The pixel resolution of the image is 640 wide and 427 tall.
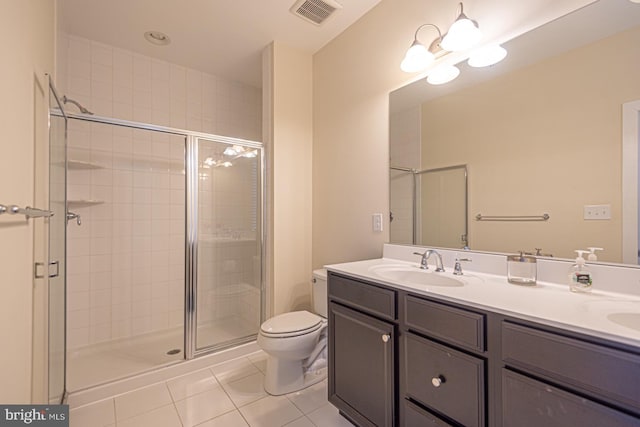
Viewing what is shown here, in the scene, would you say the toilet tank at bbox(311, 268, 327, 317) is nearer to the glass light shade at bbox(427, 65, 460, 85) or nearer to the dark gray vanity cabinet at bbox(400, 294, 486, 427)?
the dark gray vanity cabinet at bbox(400, 294, 486, 427)

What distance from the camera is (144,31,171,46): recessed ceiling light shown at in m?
2.33

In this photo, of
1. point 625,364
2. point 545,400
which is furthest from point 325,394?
point 625,364

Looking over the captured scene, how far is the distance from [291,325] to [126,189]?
2031 mm

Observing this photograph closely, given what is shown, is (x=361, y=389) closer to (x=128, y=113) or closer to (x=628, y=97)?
(x=628, y=97)

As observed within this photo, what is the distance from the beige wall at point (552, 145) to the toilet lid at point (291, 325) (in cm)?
113

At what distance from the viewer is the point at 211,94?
305cm

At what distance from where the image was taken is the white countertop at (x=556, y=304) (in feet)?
2.42

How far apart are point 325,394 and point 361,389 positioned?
1.95 feet

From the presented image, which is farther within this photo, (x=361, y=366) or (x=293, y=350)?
(x=293, y=350)

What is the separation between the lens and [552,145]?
1247 millimetres

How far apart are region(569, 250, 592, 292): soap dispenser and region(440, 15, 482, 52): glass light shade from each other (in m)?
1.12

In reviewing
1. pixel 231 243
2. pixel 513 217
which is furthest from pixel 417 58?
pixel 231 243

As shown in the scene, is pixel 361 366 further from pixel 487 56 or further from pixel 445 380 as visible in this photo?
pixel 487 56

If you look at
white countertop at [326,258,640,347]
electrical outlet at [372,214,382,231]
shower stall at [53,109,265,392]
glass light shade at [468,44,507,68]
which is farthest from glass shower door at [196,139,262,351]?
glass light shade at [468,44,507,68]
